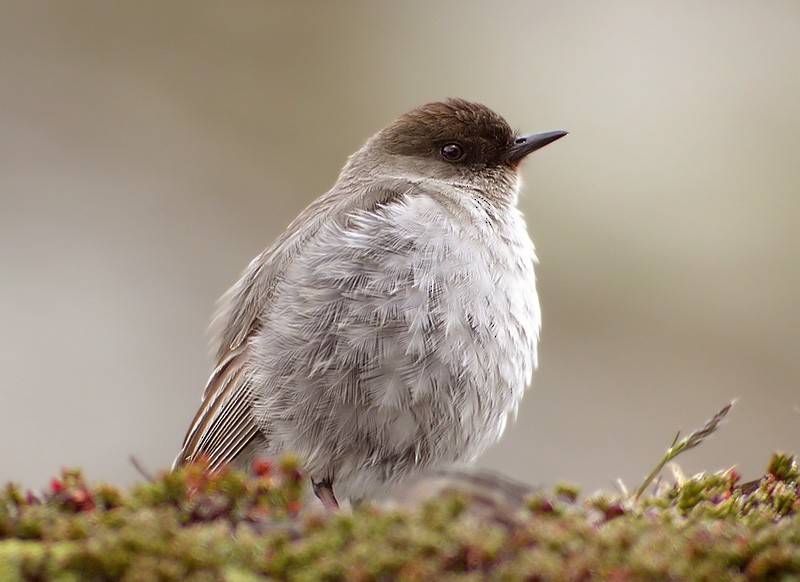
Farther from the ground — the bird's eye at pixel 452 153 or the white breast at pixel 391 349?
the bird's eye at pixel 452 153

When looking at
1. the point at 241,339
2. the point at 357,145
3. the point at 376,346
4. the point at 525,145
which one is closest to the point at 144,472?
the point at 376,346

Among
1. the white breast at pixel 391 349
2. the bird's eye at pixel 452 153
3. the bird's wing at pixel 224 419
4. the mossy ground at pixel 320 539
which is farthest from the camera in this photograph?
the bird's eye at pixel 452 153

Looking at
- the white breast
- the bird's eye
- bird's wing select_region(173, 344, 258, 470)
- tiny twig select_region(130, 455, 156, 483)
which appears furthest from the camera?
the bird's eye

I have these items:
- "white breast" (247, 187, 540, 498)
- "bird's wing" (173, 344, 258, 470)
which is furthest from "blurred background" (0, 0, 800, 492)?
"white breast" (247, 187, 540, 498)

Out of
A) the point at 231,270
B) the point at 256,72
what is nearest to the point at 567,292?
the point at 231,270

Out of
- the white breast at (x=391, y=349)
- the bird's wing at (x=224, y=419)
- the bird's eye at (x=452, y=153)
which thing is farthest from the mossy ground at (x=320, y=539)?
the bird's eye at (x=452, y=153)

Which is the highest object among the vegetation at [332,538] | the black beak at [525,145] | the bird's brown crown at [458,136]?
the bird's brown crown at [458,136]

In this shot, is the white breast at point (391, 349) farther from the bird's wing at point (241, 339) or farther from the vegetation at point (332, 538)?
the vegetation at point (332, 538)

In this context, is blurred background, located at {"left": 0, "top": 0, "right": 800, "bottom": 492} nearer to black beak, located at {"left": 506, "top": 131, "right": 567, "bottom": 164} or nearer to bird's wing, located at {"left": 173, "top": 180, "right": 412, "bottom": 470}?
bird's wing, located at {"left": 173, "top": 180, "right": 412, "bottom": 470}
